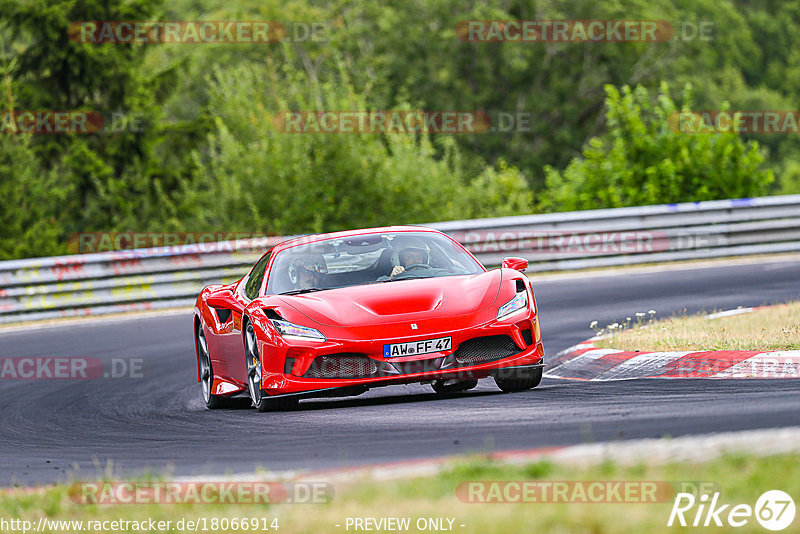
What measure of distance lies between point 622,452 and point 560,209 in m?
19.3

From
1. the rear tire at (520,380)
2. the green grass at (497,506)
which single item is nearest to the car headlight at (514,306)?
the rear tire at (520,380)

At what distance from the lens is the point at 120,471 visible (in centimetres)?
649

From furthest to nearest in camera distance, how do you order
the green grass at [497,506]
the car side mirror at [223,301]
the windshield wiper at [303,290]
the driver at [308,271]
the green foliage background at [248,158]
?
the green foliage background at [248,158] < the car side mirror at [223,301] < the driver at [308,271] < the windshield wiper at [303,290] < the green grass at [497,506]

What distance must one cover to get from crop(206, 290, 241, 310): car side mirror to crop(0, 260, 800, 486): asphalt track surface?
32.8 inches

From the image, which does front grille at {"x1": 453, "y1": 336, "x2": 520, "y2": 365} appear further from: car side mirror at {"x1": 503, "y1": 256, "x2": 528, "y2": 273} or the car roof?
the car roof

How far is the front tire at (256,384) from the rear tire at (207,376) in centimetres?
98

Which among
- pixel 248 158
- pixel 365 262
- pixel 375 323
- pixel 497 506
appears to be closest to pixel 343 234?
pixel 365 262

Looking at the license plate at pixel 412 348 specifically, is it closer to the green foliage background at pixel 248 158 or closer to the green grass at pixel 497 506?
the green grass at pixel 497 506

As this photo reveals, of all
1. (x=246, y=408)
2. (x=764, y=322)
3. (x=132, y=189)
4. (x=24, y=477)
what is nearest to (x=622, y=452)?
(x=24, y=477)

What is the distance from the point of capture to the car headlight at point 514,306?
8.54 meters

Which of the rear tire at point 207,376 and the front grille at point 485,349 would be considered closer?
the front grille at point 485,349

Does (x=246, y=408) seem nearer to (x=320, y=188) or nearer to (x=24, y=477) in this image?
(x=24, y=477)

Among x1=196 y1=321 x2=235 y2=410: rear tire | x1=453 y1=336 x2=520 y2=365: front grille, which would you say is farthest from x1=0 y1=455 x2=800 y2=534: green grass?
x1=196 y1=321 x2=235 y2=410: rear tire

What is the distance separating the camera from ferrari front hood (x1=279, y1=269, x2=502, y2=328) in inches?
327
